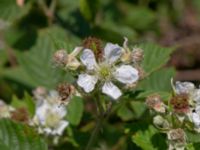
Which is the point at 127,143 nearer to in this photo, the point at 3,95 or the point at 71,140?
the point at 71,140

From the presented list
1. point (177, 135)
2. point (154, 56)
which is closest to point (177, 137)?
point (177, 135)

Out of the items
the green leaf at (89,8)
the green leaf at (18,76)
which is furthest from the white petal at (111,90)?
the green leaf at (18,76)

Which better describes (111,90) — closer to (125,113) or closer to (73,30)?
(125,113)

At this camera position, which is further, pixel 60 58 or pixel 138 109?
pixel 138 109

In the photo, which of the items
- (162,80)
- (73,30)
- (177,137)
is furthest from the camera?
(73,30)

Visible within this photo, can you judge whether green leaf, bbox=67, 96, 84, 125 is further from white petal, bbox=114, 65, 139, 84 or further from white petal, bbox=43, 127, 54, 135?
white petal, bbox=114, 65, 139, 84

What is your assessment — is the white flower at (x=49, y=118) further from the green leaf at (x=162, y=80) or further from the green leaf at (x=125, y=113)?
the green leaf at (x=162, y=80)

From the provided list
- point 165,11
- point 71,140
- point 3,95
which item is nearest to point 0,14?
point 3,95

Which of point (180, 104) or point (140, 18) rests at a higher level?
point (140, 18)
